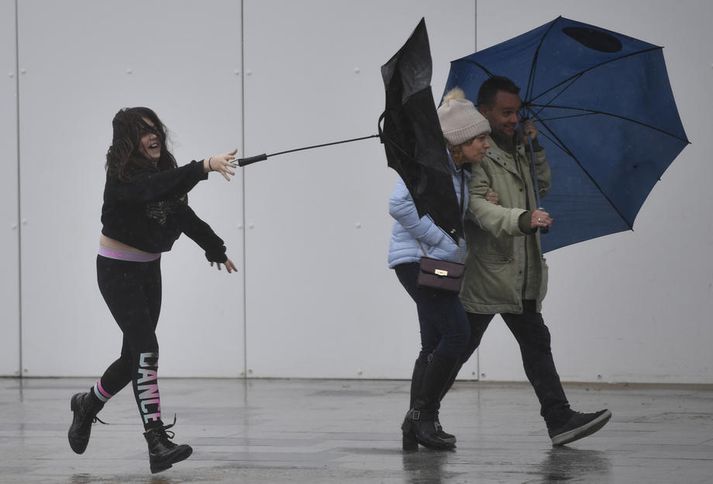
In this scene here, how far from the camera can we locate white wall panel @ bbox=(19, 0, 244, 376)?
11.2 m

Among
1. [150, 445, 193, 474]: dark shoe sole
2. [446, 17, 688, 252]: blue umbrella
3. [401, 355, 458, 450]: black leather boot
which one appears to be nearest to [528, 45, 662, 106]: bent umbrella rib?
[446, 17, 688, 252]: blue umbrella

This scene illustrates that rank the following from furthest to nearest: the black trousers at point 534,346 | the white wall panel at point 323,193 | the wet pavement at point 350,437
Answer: the white wall panel at point 323,193 < the black trousers at point 534,346 < the wet pavement at point 350,437

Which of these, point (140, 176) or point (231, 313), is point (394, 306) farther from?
point (140, 176)

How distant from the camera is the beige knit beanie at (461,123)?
22.1 feet

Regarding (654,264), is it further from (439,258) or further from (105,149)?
(105,149)

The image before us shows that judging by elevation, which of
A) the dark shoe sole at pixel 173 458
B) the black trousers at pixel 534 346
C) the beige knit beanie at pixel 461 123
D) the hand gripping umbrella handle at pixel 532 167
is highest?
the beige knit beanie at pixel 461 123

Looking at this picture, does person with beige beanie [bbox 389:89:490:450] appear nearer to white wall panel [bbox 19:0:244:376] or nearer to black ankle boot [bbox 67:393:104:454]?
black ankle boot [bbox 67:393:104:454]

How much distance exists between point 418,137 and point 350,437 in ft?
6.41

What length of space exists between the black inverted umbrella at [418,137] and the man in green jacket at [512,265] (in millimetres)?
346

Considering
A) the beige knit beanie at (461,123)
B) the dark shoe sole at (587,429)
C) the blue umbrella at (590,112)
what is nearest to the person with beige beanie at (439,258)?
the beige knit beanie at (461,123)

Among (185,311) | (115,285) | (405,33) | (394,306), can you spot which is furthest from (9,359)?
(115,285)

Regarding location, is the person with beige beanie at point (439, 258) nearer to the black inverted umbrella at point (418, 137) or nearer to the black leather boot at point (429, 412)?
the black leather boot at point (429, 412)

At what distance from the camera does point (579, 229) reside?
296 inches

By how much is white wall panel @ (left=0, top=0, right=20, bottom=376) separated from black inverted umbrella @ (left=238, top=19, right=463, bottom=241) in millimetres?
5897
